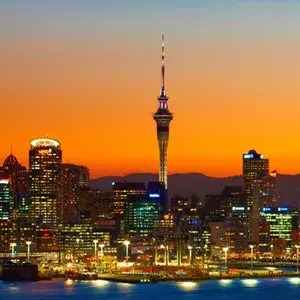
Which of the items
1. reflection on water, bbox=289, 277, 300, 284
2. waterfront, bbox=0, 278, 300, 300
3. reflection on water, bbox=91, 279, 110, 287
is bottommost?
waterfront, bbox=0, 278, 300, 300

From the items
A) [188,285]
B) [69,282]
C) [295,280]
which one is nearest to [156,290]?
[188,285]

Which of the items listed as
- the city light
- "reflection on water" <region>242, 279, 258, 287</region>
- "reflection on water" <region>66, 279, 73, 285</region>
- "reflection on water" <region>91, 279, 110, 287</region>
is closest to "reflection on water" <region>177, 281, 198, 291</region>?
"reflection on water" <region>242, 279, 258, 287</region>

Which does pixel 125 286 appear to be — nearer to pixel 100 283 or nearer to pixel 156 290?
pixel 100 283

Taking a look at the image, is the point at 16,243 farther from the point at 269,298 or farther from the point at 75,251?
the point at 269,298

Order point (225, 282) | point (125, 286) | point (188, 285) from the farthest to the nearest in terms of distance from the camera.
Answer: point (225, 282) < point (188, 285) < point (125, 286)

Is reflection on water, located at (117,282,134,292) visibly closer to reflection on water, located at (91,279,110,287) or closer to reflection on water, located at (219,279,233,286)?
reflection on water, located at (91,279,110,287)

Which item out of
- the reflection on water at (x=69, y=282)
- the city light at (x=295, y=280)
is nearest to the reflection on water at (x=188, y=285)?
the city light at (x=295, y=280)

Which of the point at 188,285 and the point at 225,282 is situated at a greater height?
the point at 225,282

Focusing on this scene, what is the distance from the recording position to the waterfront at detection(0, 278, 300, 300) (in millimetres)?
129750

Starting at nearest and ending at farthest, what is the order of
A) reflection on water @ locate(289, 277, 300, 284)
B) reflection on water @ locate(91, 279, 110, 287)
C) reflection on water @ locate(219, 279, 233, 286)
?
reflection on water @ locate(91, 279, 110, 287), reflection on water @ locate(219, 279, 233, 286), reflection on water @ locate(289, 277, 300, 284)

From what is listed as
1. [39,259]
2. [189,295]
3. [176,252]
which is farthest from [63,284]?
[176,252]

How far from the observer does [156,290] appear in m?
136

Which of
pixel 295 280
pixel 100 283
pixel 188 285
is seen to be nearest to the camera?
pixel 188 285

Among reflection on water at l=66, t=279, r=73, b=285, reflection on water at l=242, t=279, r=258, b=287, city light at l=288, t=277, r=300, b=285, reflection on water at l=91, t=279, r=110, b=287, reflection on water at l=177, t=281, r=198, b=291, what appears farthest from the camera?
city light at l=288, t=277, r=300, b=285
